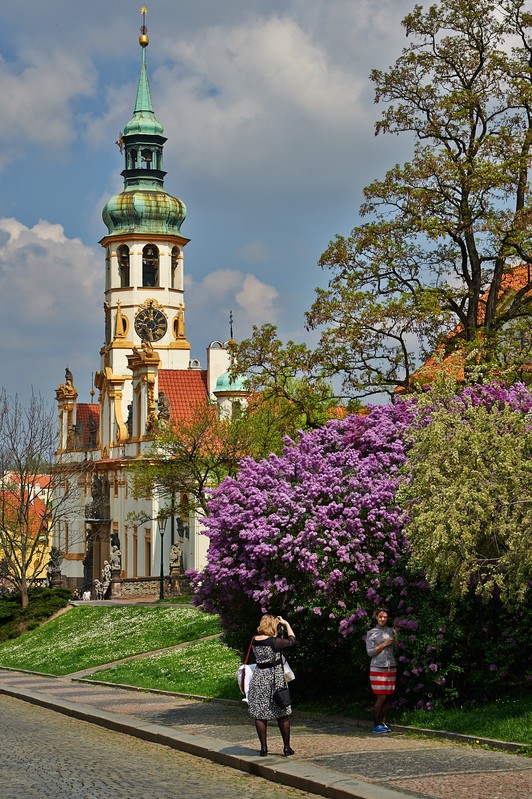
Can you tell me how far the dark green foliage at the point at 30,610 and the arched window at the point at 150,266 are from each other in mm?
36090

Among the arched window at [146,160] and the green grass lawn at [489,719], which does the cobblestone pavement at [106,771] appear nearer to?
the green grass lawn at [489,719]

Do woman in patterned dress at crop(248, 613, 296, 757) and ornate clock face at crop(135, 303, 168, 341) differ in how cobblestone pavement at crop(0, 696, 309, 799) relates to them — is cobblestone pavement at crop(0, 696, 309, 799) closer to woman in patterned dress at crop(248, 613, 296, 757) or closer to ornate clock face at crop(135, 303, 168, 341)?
woman in patterned dress at crop(248, 613, 296, 757)

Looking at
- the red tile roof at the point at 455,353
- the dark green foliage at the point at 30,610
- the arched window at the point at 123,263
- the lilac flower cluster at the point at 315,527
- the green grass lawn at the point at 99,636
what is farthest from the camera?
the arched window at the point at 123,263

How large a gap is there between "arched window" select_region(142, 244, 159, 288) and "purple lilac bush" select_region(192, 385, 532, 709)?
65033 mm

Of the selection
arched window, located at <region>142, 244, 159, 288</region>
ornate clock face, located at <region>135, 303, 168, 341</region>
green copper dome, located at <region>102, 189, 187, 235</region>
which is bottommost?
ornate clock face, located at <region>135, 303, 168, 341</region>

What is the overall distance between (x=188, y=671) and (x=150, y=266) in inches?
2392

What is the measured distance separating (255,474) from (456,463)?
460 centimetres

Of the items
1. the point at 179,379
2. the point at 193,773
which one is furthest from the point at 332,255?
the point at 179,379

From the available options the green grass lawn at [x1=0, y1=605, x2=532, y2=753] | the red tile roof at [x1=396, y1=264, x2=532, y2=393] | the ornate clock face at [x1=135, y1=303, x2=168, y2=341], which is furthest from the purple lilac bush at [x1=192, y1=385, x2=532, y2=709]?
the ornate clock face at [x1=135, y1=303, x2=168, y2=341]

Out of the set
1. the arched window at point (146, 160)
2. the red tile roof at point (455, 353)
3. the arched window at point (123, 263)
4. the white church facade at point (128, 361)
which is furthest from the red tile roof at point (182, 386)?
the red tile roof at point (455, 353)

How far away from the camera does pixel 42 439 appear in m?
58.7

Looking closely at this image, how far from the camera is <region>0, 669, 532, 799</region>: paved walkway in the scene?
13070mm

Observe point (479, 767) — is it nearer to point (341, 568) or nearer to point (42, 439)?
point (341, 568)

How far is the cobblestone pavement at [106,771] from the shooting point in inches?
532
